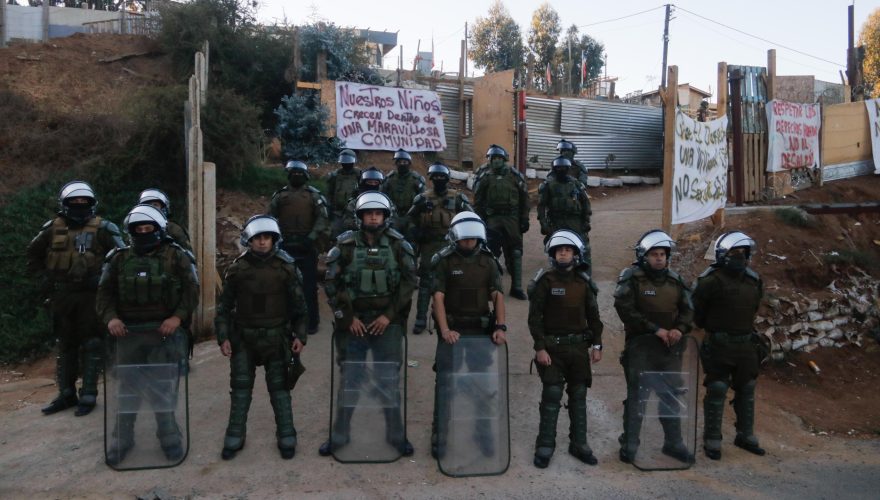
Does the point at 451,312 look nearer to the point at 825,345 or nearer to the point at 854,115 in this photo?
the point at 825,345

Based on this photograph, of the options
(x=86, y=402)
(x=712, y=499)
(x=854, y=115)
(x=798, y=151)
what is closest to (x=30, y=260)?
(x=86, y=402)

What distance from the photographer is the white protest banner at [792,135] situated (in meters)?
12.2

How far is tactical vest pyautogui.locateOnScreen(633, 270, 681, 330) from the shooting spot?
5309 millimetres

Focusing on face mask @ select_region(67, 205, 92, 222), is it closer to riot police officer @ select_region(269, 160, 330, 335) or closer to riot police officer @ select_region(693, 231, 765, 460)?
riot police officer @ select_region(269, 160, 330, 335)

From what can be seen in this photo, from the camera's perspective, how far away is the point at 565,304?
5.17 m

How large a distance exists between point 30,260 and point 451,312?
3.71 m

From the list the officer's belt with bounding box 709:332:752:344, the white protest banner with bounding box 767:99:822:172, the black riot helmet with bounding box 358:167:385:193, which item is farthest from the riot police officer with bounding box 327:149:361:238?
the white protest banner with bounding box 767:99:822:172

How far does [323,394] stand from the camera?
645 centimetres

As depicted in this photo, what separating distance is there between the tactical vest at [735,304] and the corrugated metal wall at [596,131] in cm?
1306

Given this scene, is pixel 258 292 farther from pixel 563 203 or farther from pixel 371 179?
pixel 563 203

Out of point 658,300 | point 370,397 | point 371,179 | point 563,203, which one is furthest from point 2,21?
point 658,300

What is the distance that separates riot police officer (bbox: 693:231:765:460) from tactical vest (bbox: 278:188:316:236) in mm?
4129

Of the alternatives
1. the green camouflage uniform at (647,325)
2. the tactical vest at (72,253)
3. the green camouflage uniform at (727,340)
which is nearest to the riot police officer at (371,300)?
the green camouflage uniform at (647,325)

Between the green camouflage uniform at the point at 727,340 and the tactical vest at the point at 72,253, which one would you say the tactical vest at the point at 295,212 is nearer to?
the tactical vest at the point at 72,253
